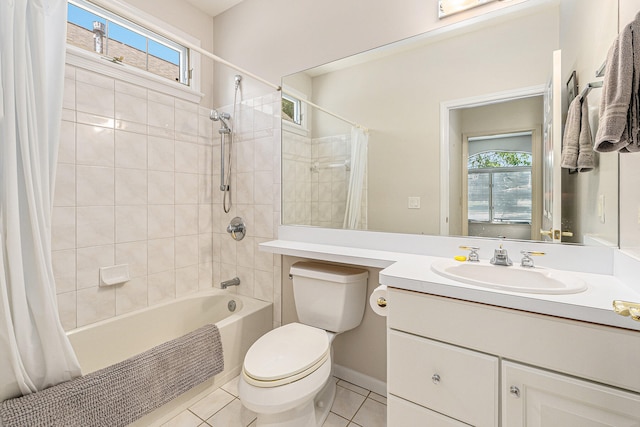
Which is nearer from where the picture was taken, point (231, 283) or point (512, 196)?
point (512, 196)

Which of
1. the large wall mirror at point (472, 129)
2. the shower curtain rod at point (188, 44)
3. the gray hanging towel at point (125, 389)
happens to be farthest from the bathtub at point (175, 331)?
the shower curtain rod at point (188, 44)

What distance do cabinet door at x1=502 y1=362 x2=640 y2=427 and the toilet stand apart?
726mm

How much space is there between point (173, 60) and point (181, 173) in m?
0.90

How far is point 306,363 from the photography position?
124cm

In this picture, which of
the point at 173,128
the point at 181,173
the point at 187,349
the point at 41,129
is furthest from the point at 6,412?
the point at 173,128

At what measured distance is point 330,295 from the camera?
5.26 feet

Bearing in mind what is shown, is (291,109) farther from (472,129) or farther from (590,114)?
(590,114)

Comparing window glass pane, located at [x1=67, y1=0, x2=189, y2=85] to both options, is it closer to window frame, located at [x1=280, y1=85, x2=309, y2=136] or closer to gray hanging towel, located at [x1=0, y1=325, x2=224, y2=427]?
window frame, located at [x1=280, y1=85, x2=309, y2=136]

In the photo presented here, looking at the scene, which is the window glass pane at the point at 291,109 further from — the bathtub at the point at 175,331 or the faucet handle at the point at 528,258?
the faucet handle at the point at 528,258

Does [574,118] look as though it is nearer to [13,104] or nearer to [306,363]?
[306,363]

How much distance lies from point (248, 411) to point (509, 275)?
147cm

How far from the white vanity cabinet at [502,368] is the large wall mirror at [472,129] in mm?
556

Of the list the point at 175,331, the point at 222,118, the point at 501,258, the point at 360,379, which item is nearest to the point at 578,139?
the point at 501,258

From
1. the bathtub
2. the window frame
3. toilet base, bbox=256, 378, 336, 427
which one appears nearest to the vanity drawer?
toilet base, bbox=256, 378, 336, 427
